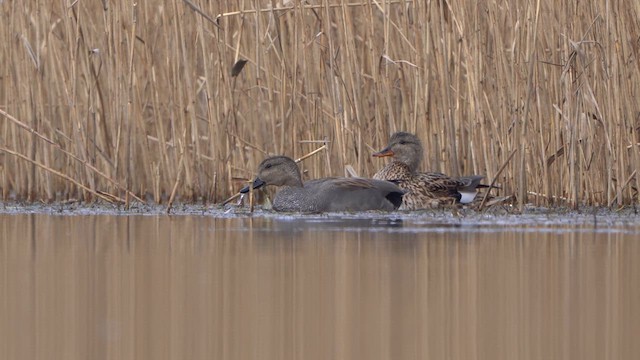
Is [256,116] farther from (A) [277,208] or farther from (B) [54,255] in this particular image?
(B) [54,255]

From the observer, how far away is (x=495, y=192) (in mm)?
8938

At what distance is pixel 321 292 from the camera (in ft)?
16.4

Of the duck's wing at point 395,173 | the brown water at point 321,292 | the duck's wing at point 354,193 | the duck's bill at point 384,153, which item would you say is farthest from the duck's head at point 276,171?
the brown water at point 321,292

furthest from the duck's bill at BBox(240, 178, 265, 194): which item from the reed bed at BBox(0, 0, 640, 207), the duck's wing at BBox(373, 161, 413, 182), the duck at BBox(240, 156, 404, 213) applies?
the duck's wing at BBox(373, 161, 413, 182)

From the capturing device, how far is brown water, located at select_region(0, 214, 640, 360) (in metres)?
3.97

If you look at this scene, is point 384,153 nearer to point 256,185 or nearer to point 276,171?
point 276,171

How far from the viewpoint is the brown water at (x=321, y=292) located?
3.97 m

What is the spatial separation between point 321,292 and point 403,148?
397cm

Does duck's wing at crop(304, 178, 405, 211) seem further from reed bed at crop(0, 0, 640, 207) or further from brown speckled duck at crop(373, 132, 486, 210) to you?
reed bed at crop(0, 0, 640, 207)

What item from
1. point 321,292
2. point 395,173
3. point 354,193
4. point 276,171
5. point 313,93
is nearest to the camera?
point 321,292

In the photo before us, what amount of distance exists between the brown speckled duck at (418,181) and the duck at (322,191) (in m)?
0.12

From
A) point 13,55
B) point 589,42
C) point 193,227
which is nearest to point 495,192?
point 589,42

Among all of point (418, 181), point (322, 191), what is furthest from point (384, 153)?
point (322, 191)

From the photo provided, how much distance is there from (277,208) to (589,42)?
7.65 ft
